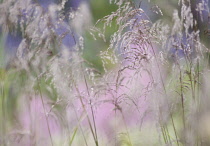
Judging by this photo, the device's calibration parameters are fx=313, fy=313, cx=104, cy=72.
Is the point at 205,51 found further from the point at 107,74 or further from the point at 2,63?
the point at 2,63

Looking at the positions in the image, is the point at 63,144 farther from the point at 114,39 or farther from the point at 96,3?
the point at 96,3

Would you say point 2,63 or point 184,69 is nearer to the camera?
point 184,69

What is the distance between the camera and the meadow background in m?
1.02

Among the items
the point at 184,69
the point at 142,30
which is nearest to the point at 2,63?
the point at 142,30

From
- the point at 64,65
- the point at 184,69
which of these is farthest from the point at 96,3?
the point at 184,69

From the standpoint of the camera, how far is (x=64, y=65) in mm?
1096

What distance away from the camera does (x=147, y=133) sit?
105cm

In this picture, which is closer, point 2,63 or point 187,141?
point 187,141

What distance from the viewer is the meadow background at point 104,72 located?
3.35 feet

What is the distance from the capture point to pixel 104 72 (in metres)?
1.08

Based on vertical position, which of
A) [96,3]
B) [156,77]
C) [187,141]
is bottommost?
[187,141]

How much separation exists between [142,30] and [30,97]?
47 cm

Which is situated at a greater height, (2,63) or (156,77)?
(2,63)

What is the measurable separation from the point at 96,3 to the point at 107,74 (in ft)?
0.84
